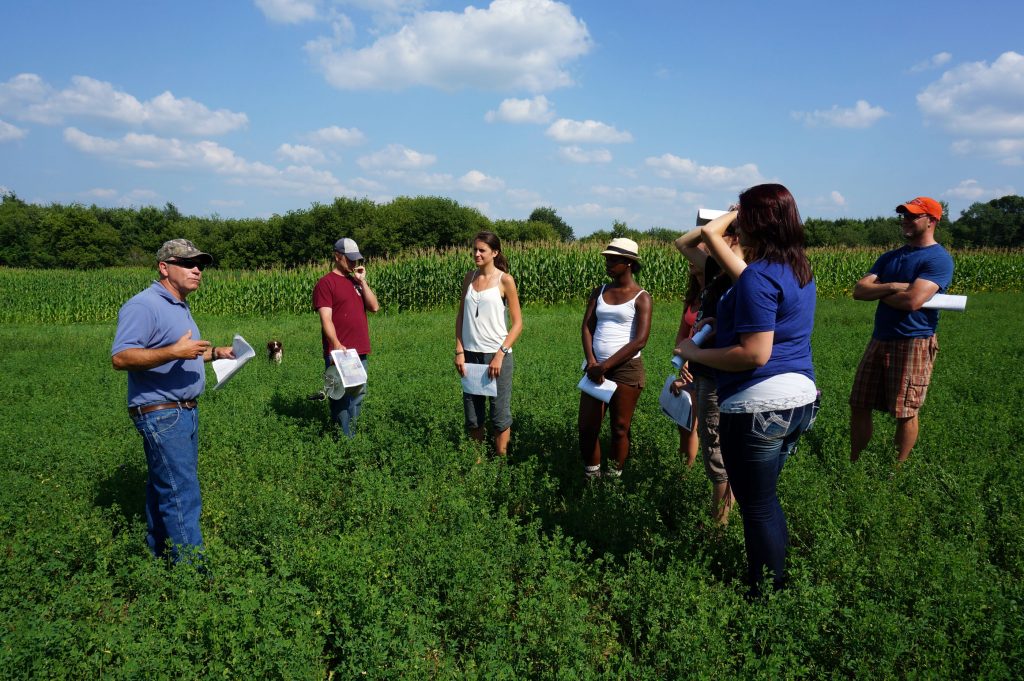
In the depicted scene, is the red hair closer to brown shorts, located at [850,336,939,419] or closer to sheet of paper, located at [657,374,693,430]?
sheet of paper, located at [657,374,693,430]

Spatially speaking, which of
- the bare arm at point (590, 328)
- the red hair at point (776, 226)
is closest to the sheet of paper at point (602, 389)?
the bare arm at point (590, 328)

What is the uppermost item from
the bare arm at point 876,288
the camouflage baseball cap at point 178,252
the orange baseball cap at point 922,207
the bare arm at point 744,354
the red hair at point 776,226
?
the orange baseball cap at point 922,207

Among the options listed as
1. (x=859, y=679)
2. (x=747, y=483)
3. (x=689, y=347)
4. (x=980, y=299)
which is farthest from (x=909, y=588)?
(x=980, y=299)

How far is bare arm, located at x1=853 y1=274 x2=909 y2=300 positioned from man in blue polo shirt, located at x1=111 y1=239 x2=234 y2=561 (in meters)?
5.13

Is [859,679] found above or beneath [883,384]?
beneath

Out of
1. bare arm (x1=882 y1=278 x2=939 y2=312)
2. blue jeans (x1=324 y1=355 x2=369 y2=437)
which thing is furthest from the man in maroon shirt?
bare arm (x1=882 y1=278 x2=939 y2=312)

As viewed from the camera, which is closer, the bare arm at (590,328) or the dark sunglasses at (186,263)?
the dark sunglasses at (186,263)

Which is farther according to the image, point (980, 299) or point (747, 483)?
point (980, 299)

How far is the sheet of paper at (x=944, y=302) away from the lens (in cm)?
500

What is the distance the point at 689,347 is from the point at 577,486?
237 centimetres

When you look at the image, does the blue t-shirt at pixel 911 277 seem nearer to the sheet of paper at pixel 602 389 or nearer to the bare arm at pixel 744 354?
the sheet of paper at pixel 602 389

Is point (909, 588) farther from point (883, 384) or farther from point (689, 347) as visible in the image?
point (883, 384)

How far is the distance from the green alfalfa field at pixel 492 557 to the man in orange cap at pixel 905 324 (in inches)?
20.7

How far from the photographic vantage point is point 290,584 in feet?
11.5
